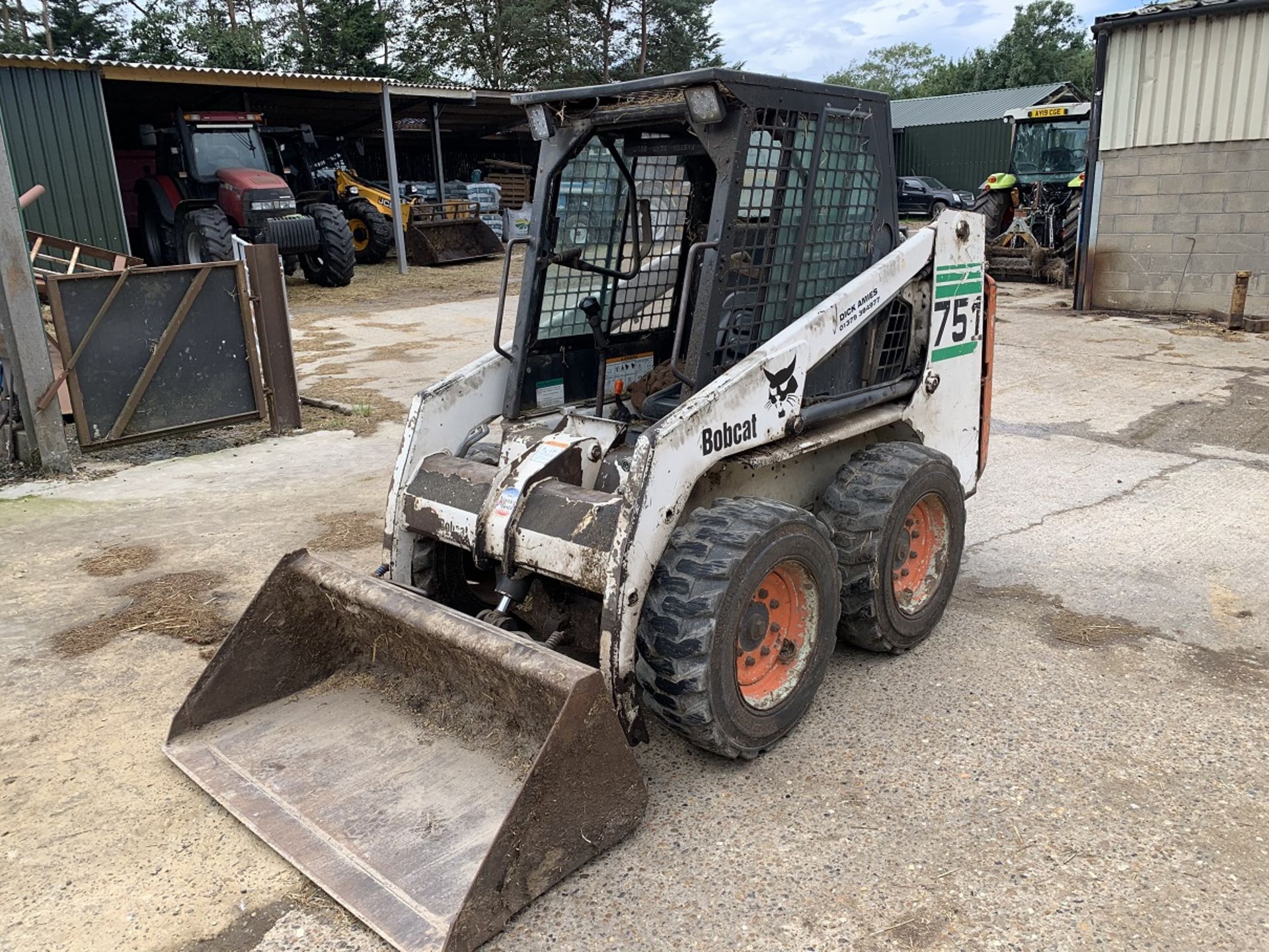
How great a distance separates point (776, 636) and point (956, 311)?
1747 mm

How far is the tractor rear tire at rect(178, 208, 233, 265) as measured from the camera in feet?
43.9

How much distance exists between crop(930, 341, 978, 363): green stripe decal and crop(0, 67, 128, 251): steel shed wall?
13.3 metres

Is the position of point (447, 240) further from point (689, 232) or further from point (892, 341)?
point (892, 341)

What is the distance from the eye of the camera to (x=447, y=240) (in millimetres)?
19031

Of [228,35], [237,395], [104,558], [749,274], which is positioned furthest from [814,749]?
[228,35]

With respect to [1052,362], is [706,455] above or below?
above

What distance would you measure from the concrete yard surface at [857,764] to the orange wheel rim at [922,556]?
0.71ft

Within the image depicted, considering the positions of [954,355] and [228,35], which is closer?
[954,355]

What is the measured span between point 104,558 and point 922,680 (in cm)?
403

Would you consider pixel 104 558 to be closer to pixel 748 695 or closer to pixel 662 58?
pixel 748 695

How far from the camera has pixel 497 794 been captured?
9.56ft

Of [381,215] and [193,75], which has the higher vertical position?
[193,75]

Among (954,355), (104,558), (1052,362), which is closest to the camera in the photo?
(954,355)

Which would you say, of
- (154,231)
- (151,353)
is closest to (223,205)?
(154,231)
